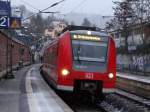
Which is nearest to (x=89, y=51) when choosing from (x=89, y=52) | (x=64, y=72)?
(x=89, y=52)

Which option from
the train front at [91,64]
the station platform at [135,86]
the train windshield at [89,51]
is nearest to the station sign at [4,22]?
the train front at [91,64]

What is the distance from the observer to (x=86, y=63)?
20766 mm

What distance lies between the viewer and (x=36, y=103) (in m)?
17.1

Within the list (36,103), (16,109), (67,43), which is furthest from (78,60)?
(16,109)

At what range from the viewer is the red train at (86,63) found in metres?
20.6

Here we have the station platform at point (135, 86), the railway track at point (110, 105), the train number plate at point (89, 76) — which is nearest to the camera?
the train number plate at point (89, 76)

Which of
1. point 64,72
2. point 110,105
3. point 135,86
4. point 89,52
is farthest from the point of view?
point 135,86

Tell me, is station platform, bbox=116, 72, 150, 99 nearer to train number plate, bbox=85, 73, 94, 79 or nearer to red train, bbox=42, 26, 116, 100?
red train, bbox=42, 26, 116, 100

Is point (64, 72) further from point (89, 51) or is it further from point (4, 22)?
point (4, 22)

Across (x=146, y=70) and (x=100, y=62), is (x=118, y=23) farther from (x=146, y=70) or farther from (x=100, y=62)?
(x=100, y=62)

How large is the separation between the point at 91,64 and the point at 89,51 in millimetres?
590

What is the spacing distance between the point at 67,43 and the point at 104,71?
6.09 feet

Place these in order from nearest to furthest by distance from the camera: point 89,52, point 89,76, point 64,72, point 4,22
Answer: point 89,76
point 64,72
point 89,52
point 4,22

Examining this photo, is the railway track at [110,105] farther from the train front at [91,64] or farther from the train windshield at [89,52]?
the train windshield at [89,52]
